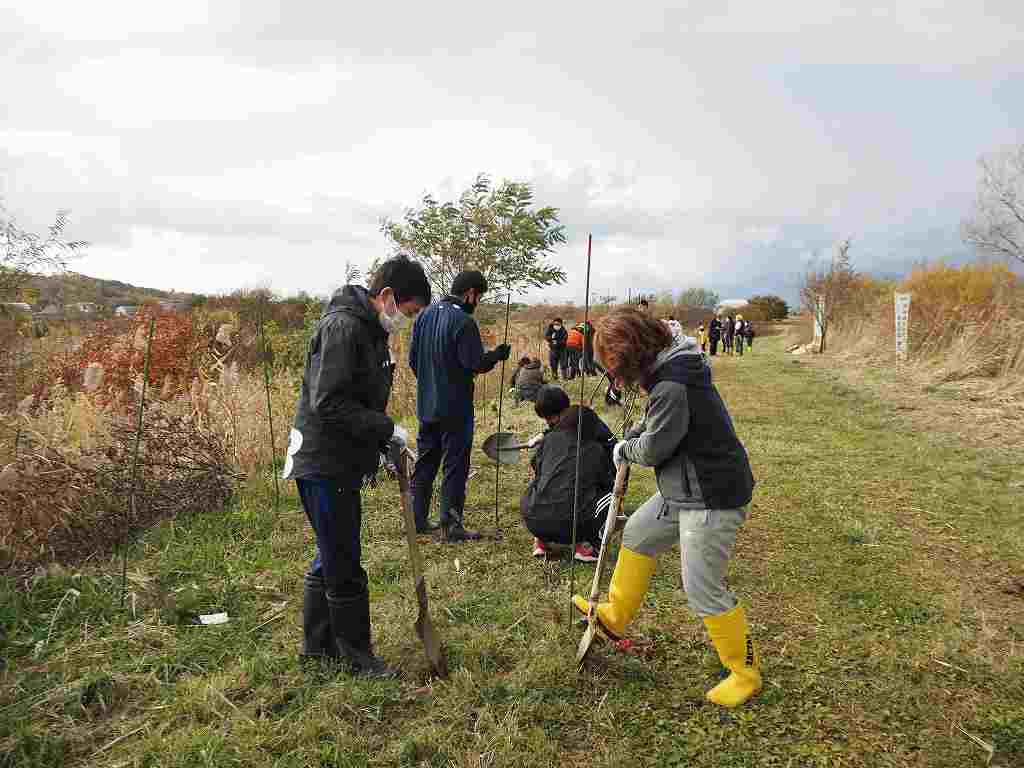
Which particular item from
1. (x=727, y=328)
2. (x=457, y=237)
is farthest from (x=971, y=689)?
(x=727, y=328)

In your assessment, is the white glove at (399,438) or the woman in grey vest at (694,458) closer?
the woman in grey vest at (694,458)

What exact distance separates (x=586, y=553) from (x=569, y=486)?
517 mm

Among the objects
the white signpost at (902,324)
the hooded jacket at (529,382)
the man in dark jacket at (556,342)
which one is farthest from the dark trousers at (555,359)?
the white signpost at (902,324)

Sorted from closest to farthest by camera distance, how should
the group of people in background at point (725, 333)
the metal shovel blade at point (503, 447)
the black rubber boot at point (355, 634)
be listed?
the black rubber boot at point (355, 634)
the metal shovel blade at point (503, 447)
the group of people in background at point (725, 333)

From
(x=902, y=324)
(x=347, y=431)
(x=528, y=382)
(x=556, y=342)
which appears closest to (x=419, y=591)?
(x=347, y=431)

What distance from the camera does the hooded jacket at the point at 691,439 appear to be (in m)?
2.58

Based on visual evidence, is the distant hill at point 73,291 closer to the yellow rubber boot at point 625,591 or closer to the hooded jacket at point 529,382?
the yellow rubber boot at point 625,591

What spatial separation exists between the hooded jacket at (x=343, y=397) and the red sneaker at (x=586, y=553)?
1.99m

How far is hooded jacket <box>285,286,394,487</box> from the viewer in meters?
2.52

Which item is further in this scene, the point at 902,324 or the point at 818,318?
the point at 818,318

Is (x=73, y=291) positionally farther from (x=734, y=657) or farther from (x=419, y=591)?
(x=734, y=657)

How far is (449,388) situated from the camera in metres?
4.41

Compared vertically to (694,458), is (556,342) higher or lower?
higher

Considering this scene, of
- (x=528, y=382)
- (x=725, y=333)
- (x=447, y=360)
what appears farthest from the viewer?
(x=725, y=333)
